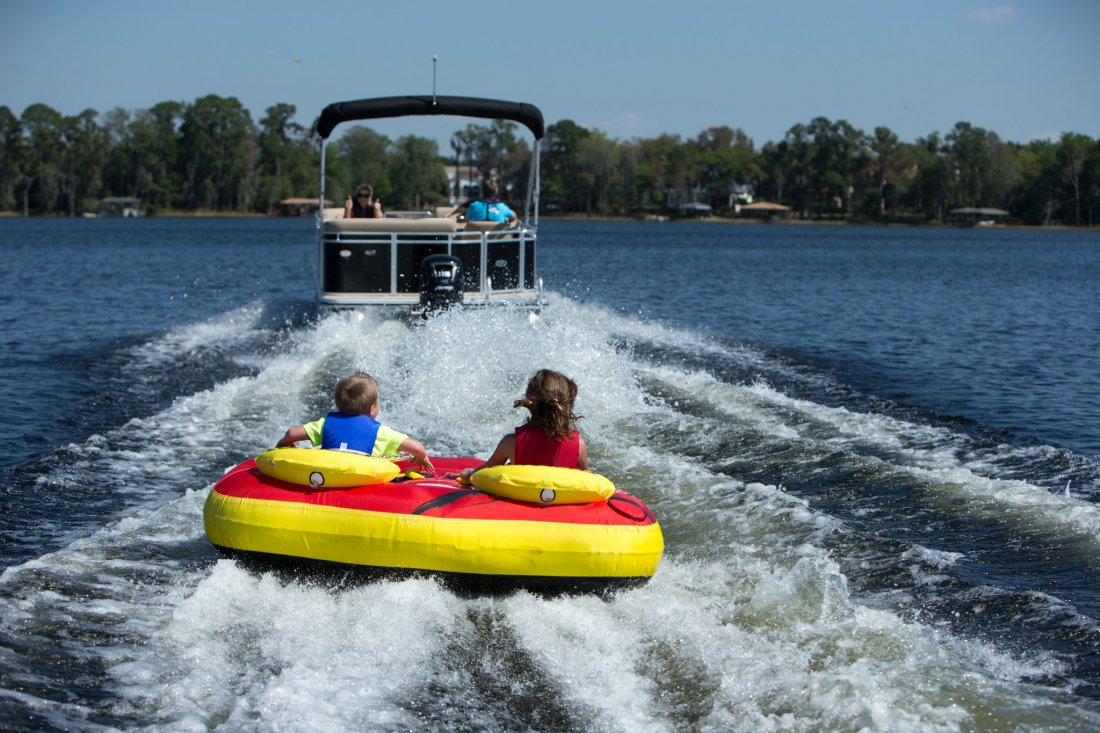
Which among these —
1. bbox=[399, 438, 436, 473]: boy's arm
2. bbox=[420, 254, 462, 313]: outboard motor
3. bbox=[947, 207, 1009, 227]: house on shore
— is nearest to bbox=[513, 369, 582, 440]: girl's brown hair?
bbox=[399, 438, 436, 473]: boy's arm

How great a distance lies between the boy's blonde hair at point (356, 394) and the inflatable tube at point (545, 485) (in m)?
0.95

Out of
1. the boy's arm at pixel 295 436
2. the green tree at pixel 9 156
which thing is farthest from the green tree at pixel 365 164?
the boy's arm at pixel 295 436

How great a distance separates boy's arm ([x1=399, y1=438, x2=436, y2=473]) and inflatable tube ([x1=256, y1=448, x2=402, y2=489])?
0.30 m

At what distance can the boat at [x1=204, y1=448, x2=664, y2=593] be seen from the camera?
243 inches

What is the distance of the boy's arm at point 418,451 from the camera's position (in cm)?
688

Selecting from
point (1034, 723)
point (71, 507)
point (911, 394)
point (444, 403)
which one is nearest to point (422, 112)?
point (444, 403)

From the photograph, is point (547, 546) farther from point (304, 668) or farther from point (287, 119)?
point (287, 119)

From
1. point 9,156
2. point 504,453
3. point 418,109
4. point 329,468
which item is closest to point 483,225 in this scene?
point 418,109

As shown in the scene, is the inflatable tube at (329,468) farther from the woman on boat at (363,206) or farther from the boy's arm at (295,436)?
the woman on boat at (363,206)

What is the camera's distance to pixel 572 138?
500 feet

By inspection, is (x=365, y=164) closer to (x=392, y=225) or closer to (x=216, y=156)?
(x=216, y=156)

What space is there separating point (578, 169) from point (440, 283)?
5446 inches

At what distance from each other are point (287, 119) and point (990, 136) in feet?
299

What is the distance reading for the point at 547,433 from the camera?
6742 mm
